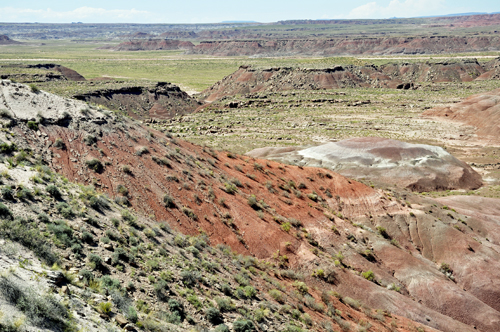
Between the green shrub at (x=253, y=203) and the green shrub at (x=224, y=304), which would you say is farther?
the green shrub at (x=253, y=203)

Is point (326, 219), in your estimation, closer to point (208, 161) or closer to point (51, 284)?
point (208, 161)

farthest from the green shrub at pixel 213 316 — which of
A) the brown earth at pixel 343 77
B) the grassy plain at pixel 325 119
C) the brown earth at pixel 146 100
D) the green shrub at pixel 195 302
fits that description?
the brown earth at pixel 343 77

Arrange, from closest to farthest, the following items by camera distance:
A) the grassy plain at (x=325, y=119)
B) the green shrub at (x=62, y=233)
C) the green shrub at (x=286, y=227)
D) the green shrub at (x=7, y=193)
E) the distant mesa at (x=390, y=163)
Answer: the green shrub at (x=62, y=233), the green shrub at (x=7, y=193), the green shrub at (x=286, y=227), the distant mesa at (x=390, y=163), the grassy plain at (x=325, y=119)

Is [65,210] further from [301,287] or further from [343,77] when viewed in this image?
[343,77]

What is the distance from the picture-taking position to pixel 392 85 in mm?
113188

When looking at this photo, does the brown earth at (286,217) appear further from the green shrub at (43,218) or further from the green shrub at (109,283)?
the green shrub at (109,283)

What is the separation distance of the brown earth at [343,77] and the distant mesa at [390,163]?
203 ft

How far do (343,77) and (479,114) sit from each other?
153 ft

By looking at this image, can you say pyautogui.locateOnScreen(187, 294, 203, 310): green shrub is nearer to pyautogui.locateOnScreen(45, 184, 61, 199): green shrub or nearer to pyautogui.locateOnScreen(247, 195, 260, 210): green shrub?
pyautogui.locateOnScreen(45, 184, 61, 199): green shrub

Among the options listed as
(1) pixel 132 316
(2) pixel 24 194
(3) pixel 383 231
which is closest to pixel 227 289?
(1) pixel 132 316

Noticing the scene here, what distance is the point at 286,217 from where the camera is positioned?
2483 cm

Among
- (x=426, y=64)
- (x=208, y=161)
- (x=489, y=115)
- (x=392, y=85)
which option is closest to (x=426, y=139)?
(x=489, y=115)

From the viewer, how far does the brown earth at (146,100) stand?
241 ft

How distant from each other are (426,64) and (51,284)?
141529mm
